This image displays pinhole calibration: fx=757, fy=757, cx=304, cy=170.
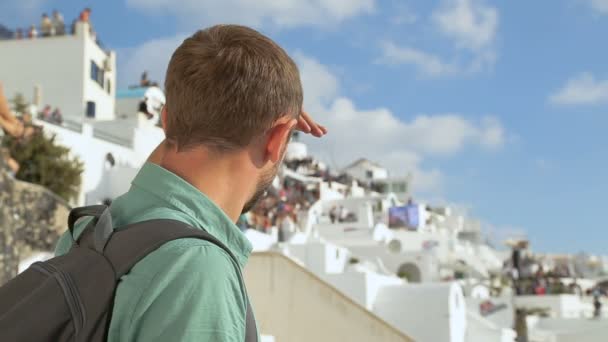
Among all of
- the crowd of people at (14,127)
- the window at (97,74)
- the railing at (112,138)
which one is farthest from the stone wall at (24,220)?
the window at (97,74)

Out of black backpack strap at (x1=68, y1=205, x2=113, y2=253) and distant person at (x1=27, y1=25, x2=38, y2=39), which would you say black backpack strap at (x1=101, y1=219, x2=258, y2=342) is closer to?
black backpack strap at (x1=68, y1=205, x2=113, y2=253)

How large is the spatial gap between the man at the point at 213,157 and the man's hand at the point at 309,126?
0.68ft

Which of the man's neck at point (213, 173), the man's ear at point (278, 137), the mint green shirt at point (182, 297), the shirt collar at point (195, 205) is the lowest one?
the mint green shirt at point (182, 297)

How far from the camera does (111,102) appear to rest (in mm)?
33844

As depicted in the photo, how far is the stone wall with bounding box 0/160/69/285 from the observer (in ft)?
37.3

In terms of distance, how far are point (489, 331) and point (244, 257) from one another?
72.3ft

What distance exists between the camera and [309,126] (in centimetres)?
169

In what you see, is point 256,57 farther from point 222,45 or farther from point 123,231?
point 123,231

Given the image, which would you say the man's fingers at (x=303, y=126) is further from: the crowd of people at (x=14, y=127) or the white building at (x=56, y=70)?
the white building at (x=56, y=70)

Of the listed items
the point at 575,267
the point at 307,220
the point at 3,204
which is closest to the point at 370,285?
the point at 3,204

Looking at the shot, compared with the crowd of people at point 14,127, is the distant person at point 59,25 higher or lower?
higher

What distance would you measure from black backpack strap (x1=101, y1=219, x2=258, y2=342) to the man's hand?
1.54 feet

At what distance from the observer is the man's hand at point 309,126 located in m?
A: 1.65

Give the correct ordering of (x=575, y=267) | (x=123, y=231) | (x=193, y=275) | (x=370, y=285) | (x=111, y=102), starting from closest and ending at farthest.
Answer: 1. (x=193, y=275)
2. (x=123, y=231)
3. (x=370, y=285)
4. (x=111, y=102)
5. (x=575, y=267)
